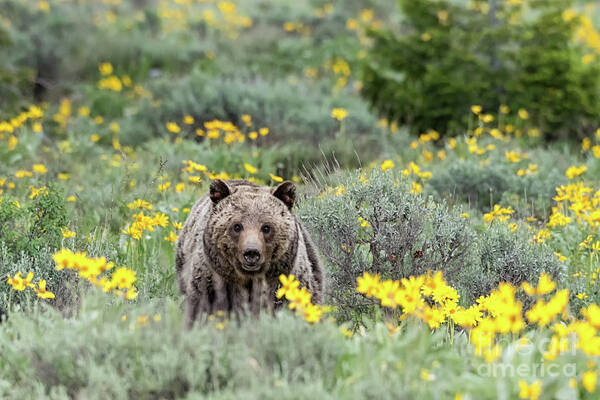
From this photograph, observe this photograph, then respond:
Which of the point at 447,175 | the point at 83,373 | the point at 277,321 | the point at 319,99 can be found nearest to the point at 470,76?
the point at 319,99

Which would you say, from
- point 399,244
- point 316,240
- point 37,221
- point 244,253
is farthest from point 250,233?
point 37,221

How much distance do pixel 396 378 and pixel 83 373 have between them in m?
1.23

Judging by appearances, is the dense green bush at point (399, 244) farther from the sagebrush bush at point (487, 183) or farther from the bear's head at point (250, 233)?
the sagebrush bush at point (487, 183)

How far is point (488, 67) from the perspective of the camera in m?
9.50

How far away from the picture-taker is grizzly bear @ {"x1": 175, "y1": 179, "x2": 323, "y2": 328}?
13.0ft

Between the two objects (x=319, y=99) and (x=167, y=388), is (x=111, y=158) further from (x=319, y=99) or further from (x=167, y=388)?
(x=167, y=388)

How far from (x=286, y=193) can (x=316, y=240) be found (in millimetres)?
628

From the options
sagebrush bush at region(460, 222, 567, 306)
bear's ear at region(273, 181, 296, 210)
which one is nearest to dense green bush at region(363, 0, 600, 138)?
sagebrush bush at region(460, 222, 567, 306)

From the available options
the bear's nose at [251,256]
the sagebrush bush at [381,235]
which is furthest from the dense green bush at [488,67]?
the bear's nose at [251,256]

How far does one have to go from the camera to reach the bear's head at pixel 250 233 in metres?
3.95

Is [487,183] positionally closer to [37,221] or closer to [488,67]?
[488,67]

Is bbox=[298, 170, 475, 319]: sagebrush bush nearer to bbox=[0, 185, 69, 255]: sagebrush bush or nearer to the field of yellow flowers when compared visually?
the field of yellow flowers

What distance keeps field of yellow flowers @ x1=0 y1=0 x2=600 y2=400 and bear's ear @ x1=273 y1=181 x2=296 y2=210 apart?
0.48 m

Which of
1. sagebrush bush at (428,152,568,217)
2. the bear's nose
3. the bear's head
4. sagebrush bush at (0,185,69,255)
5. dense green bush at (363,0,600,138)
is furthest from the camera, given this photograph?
dense green bush at (363,0,600,138)
